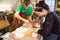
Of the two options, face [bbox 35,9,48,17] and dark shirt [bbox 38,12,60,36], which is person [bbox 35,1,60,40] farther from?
face [bbox 35,9,48,17]

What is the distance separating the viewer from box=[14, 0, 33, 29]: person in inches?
59.6

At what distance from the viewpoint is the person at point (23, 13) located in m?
1.51

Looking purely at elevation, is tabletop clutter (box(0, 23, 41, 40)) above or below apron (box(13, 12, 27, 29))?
below

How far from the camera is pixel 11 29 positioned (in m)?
1.53

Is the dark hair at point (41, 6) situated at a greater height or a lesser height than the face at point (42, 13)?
greater

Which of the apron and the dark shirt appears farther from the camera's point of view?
the apron

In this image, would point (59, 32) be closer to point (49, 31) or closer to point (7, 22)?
point (49, 31)

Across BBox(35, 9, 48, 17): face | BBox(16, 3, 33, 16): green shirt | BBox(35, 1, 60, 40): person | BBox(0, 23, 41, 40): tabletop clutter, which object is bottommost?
BBox(0, 23, 41, 40): tabletop clutter

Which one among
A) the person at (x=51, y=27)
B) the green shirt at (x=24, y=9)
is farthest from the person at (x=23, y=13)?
the person at (x=51, y=27)

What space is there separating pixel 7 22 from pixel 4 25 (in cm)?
5

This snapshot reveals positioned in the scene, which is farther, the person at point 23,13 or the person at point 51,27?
the person at point 23,13

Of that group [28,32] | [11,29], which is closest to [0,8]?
[11,29]

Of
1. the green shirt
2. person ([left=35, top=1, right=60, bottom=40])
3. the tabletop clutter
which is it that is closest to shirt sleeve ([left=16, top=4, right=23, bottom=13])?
the green shirt

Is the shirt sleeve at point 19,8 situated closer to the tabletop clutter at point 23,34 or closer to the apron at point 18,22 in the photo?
the apron at point 18,22
